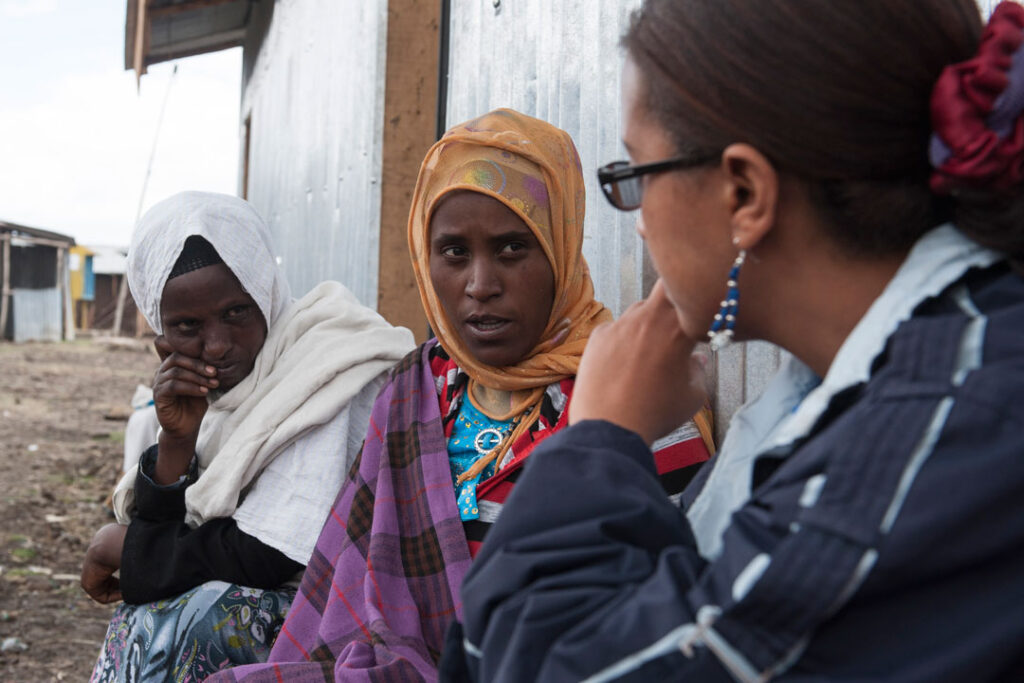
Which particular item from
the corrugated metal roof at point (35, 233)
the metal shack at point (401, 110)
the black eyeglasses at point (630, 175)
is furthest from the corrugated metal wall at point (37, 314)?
the black eyeglasses at point (630, 175)

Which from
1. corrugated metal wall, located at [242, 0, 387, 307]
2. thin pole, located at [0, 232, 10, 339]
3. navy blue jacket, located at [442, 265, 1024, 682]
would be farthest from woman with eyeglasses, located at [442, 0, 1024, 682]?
thin pole, located at [0, 232, 10, 339]

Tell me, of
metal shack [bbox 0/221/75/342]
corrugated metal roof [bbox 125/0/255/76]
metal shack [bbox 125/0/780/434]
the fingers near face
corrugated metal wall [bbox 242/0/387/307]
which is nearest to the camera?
metal shack [bbox 125/0/780/434]

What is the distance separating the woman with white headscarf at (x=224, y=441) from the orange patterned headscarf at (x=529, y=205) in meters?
0.61

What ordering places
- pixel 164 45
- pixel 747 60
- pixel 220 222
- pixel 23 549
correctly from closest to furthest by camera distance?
pixel 747 60 < pixel 220 222 < pixel 23 549 < pixel 164 45

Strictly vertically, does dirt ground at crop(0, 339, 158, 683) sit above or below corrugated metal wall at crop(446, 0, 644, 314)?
below

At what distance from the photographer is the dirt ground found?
500cm

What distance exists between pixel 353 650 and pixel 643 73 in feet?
4.61

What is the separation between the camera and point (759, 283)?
3.82ft

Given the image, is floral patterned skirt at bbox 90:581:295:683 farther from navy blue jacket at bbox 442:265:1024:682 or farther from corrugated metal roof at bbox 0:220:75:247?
corrugated metal roof at bbox 0:220:75:247

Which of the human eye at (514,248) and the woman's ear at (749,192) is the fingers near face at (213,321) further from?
the woman's ear at (749,192)

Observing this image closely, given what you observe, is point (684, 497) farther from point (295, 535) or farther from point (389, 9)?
point (389, 9)

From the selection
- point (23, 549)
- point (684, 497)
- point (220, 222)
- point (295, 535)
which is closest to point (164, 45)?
point (23, 549)

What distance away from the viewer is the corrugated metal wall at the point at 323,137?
487 centimetres

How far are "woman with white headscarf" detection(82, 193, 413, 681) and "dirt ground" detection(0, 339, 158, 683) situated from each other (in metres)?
2.40
